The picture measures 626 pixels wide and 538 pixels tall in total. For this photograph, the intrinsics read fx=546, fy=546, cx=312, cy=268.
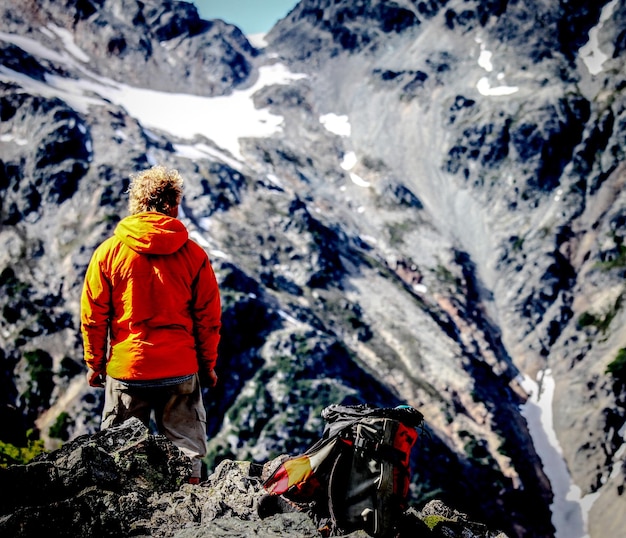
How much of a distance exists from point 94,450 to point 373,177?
4069 inches

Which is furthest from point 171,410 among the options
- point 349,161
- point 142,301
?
point 349,161

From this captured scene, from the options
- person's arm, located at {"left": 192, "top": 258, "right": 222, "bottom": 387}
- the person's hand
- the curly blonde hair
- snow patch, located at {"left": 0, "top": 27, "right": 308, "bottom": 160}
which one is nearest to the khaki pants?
the person's hand

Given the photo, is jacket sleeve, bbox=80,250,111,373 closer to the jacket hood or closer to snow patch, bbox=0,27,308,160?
the jacket hood

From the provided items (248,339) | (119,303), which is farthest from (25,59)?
(119,303)

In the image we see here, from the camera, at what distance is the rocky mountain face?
195ft

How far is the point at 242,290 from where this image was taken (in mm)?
66000

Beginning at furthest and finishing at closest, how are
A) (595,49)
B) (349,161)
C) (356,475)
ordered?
(349,161)
(595,49)
(356,475)

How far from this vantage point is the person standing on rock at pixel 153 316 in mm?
6312

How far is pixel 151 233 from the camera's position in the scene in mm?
6234

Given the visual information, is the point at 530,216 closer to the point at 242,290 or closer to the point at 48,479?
the point at 242,290

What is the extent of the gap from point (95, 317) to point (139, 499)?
2.16 meters

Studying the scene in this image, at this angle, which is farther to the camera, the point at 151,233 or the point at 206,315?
the point at 206,315

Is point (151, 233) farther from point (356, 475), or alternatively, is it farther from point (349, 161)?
point (349, 161)

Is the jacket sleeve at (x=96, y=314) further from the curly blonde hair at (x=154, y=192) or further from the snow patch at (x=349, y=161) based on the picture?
the snow patch at (x=349, y=161)
